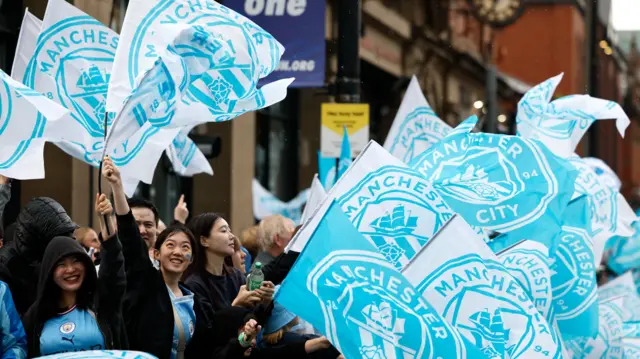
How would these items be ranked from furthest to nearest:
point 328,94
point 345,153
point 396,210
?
1. point 328,94
2. point 345,153
3. point 396,210

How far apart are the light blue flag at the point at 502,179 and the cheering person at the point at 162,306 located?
177cm

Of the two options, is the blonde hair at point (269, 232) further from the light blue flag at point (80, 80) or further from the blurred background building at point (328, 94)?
the blurred background building at point (328, 94)

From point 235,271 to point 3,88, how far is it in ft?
5.54

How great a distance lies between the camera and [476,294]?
726 centimetres

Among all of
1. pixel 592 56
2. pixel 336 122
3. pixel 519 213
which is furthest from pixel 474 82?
pixel 519 213

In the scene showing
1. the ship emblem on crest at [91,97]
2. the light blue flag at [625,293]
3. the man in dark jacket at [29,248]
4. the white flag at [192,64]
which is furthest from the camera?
the light blue flag at [625,293]

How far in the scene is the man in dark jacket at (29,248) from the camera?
7.34 metres

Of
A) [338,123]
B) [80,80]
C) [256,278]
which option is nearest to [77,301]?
[256,278]

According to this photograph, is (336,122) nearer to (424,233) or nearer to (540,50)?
(424,233)

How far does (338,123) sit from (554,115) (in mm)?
2601

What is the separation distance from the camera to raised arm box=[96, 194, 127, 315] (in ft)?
22.1

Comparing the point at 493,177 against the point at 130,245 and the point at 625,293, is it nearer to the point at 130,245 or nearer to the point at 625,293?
the point at 130,245

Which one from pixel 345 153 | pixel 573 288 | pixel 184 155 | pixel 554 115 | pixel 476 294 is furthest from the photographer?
pixel 345 153

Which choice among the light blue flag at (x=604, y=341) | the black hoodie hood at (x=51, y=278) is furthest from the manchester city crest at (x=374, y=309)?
the light blue flag at (x=604, y=341)
